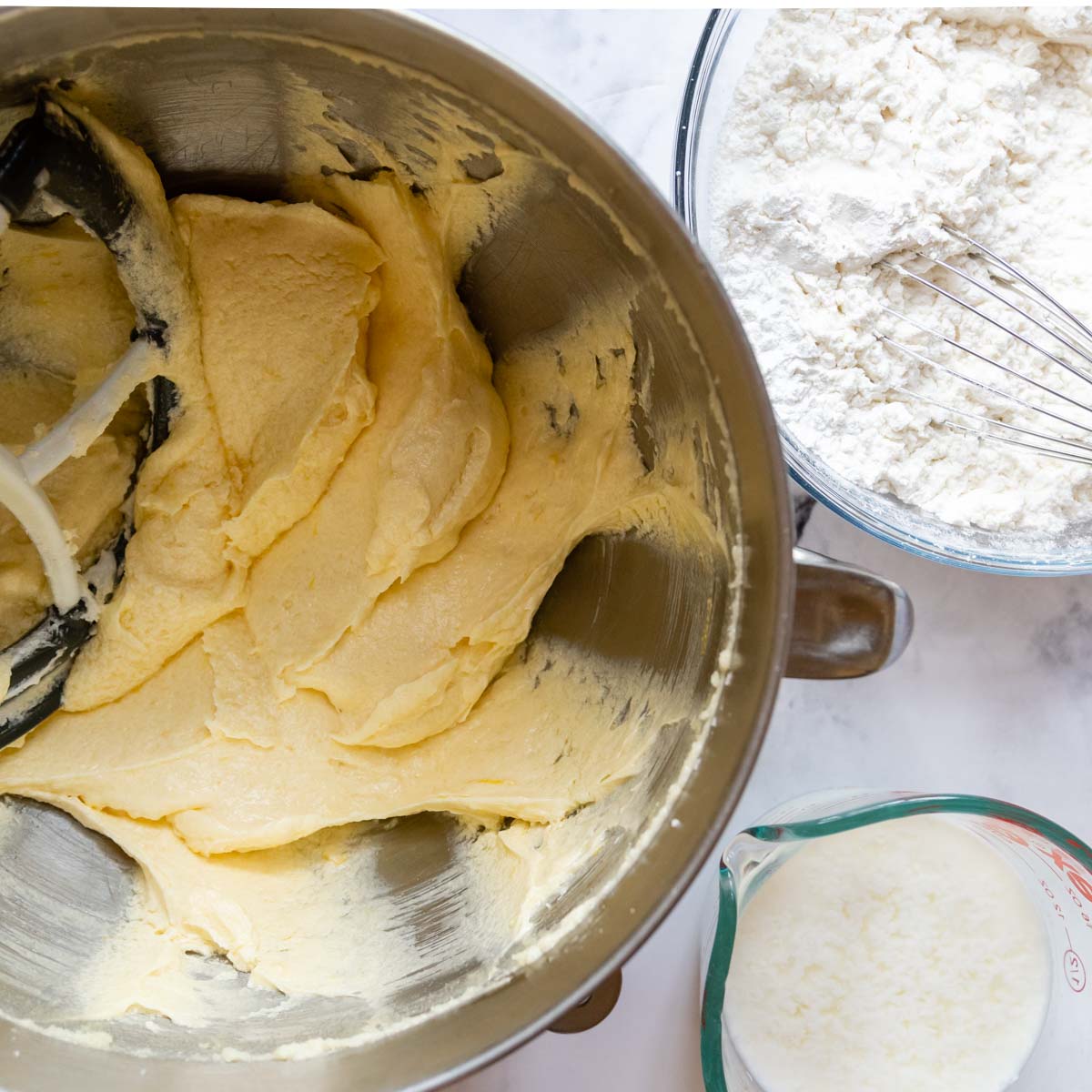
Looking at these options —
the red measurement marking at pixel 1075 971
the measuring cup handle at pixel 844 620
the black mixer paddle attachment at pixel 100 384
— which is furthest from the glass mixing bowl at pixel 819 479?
the black mixer paddle attachment at pixel 100 384

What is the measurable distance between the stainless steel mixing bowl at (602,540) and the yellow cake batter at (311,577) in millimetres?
45

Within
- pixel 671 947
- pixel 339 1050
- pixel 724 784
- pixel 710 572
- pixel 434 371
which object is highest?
pixel 434 371

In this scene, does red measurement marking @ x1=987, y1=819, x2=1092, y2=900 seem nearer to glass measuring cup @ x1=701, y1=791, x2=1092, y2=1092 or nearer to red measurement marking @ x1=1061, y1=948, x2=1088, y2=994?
glass measuring cup @ x1=701, y1=791, x2=1092, y2=1092

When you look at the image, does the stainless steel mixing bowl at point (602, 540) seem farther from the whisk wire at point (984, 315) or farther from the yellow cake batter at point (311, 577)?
the whisk wire at point (984, 315)

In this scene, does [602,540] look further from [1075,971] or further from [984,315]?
[1075,971]

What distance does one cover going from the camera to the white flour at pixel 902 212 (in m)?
1.13

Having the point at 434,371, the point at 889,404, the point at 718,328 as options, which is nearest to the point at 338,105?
the point at 434,371

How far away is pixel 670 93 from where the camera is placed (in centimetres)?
124

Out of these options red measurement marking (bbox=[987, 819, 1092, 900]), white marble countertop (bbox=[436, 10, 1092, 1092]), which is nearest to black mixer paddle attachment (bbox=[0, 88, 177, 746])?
white marble countertop (bbox=[436, 10, 1092, 1092])

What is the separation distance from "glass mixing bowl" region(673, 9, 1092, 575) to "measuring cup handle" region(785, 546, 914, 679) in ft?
0.94

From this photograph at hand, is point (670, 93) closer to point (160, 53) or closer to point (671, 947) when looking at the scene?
point (160, 53)

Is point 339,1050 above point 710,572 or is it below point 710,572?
below

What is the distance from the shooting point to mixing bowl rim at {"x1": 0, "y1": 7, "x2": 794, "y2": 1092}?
750 mm

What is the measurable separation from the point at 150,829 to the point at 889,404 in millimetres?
904
